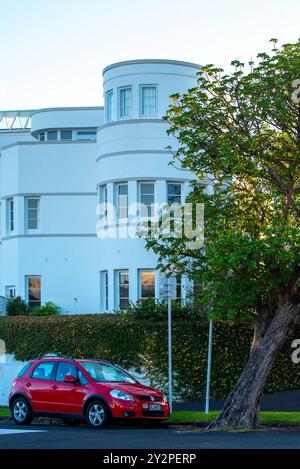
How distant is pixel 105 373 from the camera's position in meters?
26.1

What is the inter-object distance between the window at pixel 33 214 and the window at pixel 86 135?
4759 mm

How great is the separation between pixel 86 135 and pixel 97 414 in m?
23.0

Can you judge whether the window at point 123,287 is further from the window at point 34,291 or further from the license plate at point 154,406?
the license plate at point 154,406

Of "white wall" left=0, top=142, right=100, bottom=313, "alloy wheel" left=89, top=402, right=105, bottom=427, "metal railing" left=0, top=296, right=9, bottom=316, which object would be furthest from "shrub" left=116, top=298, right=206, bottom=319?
"alloy wheel" left=89, top=402, right=105, bottom=427

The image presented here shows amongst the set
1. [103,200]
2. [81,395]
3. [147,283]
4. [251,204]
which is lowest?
[81,395]

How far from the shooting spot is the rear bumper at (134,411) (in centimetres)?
2448

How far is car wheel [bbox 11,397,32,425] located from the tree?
16.2 ft

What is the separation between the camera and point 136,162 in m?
38.0

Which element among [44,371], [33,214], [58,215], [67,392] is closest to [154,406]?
[67,392]

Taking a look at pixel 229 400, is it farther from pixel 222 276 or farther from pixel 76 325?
pixel 76 325

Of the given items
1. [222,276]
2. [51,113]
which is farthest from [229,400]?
[51,113]

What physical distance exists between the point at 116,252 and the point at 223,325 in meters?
7.38

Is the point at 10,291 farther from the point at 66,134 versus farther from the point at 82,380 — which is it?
the point at 82,380

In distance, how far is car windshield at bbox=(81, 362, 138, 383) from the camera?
25595 millimetres
